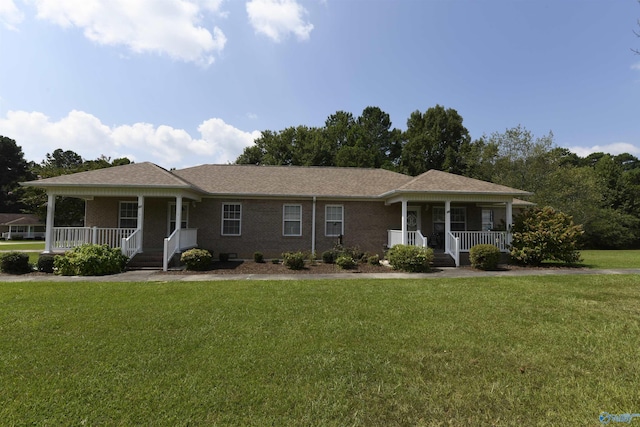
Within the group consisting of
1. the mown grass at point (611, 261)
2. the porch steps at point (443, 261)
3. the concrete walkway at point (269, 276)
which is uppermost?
the porch steps at point (443, 261)

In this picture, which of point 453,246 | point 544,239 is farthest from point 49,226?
point 544,239

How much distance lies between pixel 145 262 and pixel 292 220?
21.6ft

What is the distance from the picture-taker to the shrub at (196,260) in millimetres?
11672

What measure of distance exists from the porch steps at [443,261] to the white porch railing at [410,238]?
0.88 metres

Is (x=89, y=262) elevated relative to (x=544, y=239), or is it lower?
lower

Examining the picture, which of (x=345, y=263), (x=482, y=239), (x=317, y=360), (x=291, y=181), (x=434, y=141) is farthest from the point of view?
(x=434, y=141)

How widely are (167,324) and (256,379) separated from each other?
267cm

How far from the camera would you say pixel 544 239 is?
12539 millimetres

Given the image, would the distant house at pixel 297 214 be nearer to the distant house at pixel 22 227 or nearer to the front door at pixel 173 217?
the front door at pixel 173 217

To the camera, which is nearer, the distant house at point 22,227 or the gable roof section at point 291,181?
the gable roof section at point 291,181

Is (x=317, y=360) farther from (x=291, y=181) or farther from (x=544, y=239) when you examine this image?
(x=291, y=181)

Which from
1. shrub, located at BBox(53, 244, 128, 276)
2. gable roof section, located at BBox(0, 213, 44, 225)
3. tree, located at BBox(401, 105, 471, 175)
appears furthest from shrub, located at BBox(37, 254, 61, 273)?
gable roof section, located at BBox(0, 213, 44, 225)

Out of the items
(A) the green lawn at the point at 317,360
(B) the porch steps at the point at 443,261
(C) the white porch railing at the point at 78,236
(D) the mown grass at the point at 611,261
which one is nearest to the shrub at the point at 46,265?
(C) the white porch railing at the point at 78,236

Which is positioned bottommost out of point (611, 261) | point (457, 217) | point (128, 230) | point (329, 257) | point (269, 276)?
point (269, 276)
